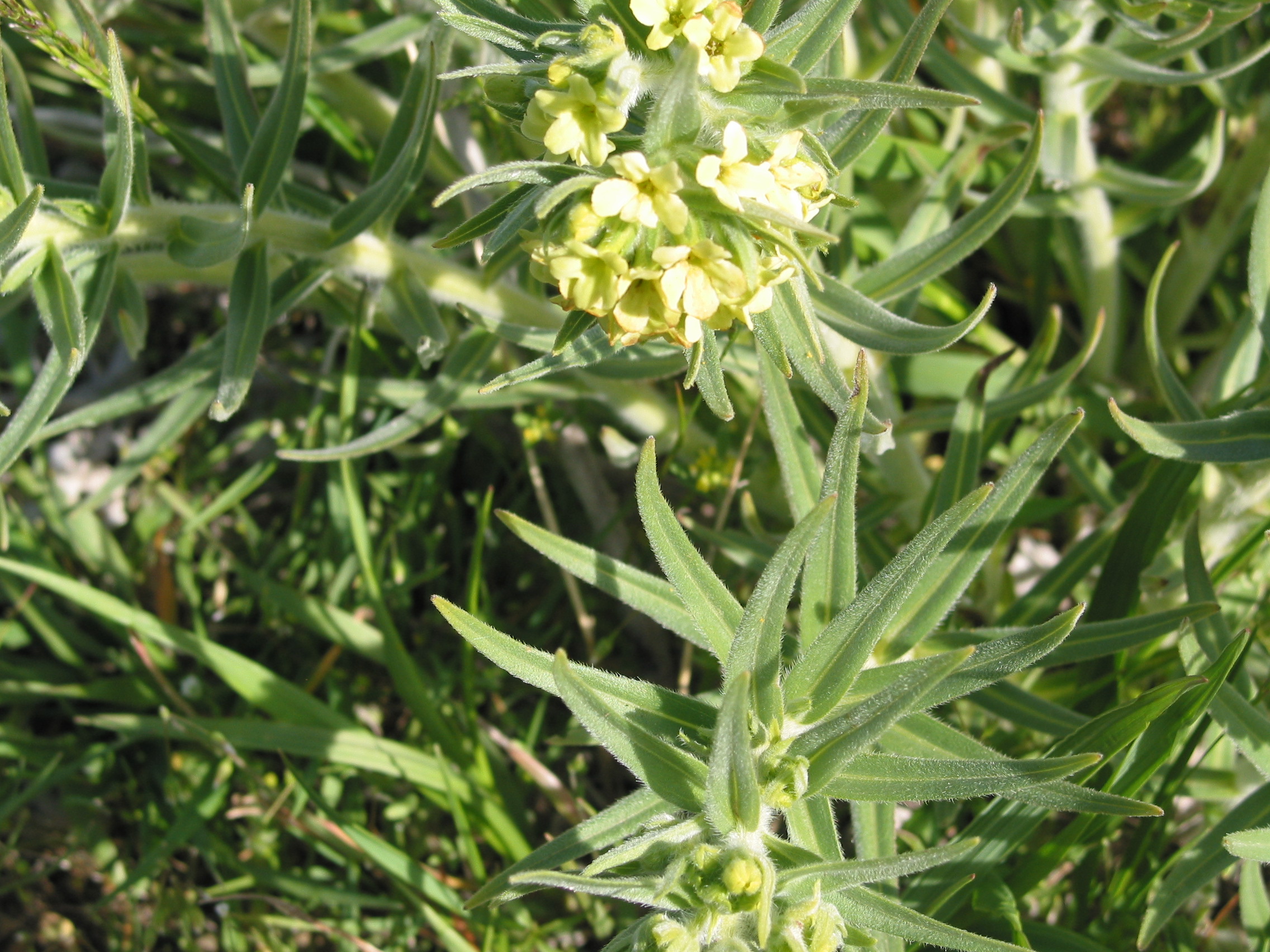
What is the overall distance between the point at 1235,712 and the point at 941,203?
56.3 inches

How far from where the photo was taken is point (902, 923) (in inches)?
70.1

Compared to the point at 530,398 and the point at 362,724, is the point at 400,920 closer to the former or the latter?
the point at 362,724

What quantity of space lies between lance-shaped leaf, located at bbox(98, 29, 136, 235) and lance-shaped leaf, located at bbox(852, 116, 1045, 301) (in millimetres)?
1586

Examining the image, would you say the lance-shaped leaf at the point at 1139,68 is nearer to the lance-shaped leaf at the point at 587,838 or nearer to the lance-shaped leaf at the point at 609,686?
the lance-shaped leaf at the point at 609,686

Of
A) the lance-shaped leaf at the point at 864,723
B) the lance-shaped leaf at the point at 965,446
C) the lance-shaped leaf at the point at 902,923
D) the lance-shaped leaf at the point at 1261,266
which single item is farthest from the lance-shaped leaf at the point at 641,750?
the lance-shaped leaf at the point at 1261,266

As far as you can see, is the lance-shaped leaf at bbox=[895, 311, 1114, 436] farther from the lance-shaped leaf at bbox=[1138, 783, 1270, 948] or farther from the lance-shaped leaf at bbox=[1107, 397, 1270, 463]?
the lance-shaped leaf at bbox=[1138, 783, 1270, 948]

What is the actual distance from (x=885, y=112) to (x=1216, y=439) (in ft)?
3.30

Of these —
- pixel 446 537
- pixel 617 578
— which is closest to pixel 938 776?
pixel 617 578

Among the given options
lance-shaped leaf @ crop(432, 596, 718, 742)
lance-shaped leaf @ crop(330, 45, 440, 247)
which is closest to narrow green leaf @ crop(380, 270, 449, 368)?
lance-shaped leaf @ crop(330, 45, 440, 247)

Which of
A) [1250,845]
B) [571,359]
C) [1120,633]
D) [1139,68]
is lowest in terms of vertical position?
[1250,845]

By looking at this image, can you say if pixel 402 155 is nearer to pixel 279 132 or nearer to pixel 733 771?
pixel 279 132

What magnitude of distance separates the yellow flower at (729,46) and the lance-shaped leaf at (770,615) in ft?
2.30

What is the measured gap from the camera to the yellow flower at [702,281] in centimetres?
165

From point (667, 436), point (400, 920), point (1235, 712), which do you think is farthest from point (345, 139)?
point (1235, 712)
